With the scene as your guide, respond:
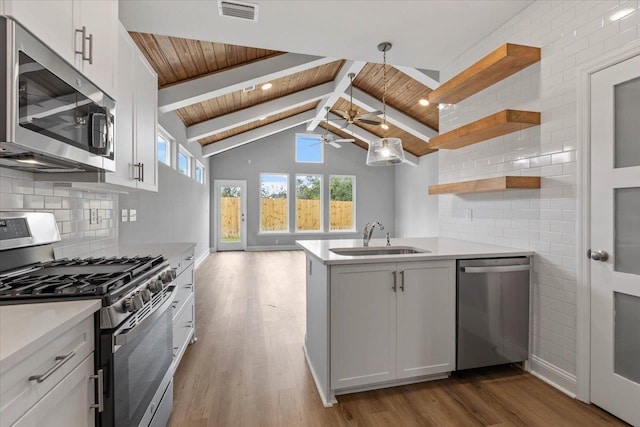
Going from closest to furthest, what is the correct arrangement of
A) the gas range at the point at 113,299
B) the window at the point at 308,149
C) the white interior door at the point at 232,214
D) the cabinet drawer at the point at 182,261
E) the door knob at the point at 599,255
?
the gas range at the point at 113,299 → the door knob at the point at 599,255 → the cabinet drawer at the point at 182,261 → the white interior door at the point at 232,214 → the window at the point at 308,149

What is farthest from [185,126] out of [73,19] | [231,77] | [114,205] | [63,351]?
[63,351]

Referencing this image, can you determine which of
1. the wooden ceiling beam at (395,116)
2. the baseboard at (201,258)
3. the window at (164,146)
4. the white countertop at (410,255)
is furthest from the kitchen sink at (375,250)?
the baseboard at (201,258)

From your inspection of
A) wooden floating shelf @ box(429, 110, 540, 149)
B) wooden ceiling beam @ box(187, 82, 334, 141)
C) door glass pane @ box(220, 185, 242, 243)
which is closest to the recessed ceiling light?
wooden floating shelf @ box(429, 110, 540, 149)

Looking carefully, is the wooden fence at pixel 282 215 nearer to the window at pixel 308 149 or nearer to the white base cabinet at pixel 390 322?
the window at pixel 308 149

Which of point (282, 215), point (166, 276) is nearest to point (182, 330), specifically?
point (166, 276)

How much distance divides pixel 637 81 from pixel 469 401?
2.11 meters

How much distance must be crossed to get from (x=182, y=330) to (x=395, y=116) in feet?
19.9

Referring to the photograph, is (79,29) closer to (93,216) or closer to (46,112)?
(46,112)

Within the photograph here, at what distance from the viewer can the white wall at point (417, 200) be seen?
840 cm

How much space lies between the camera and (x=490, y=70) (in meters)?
2.50

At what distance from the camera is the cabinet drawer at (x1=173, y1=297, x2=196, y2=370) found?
2252 mm

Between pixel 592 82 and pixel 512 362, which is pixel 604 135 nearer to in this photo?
pixel 592 82

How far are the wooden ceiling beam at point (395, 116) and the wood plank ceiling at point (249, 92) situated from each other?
0.27 ft

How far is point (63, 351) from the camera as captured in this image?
0.97 metres
